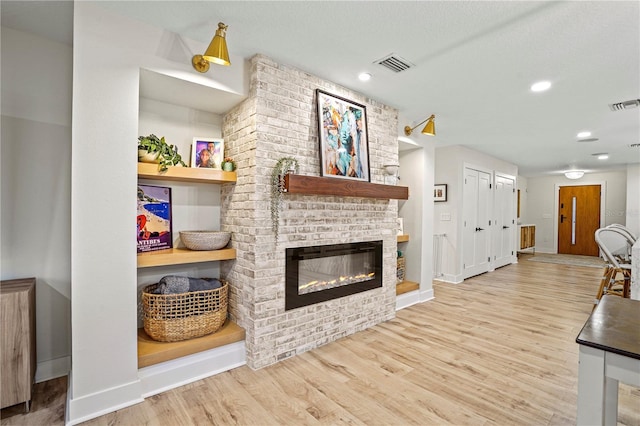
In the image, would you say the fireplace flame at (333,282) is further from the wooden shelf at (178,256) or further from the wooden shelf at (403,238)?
the wooden shelf at (403,238)

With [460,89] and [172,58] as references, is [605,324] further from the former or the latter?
[172,58]

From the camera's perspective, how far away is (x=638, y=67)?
2586 millimetres

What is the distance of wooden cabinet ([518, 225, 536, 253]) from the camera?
8961mm

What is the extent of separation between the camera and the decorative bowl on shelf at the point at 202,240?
256 centimetres

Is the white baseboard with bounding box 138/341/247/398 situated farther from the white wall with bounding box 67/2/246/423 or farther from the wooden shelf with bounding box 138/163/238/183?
the wooden shelf with bounding box 138/163/238/183

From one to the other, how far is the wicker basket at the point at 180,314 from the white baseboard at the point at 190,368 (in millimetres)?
164

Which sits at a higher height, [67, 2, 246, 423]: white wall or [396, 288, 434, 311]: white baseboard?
[67, 2, 246, 423]: white wall

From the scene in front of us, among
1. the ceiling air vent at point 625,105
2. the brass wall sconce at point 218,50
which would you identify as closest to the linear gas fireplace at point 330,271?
the brass wall sconce at point 218,50

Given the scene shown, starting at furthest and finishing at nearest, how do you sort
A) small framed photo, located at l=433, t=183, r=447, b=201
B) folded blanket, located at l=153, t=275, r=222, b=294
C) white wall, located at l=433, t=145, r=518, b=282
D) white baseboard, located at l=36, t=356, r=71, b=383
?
small framed photo, located at l=433, t=183, r=447, b=201
white wall, located at l=433, t=145, r=518, b=282
folded blanket, located at l=153, t=275, r=222, b=294
white baseboard, located at l=36, t=356, r=71, b=383

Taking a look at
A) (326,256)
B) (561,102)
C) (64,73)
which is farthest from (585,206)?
(64,73)

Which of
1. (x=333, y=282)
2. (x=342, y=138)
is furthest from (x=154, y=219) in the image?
Result: (x=342, y=138)

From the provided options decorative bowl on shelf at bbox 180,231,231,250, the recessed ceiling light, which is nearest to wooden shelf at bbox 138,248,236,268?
decorative bowl on shelf at bbox 180,231,231,250

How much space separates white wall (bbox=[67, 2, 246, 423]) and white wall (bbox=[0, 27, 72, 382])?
2.16 ft

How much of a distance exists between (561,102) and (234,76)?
3.42m
